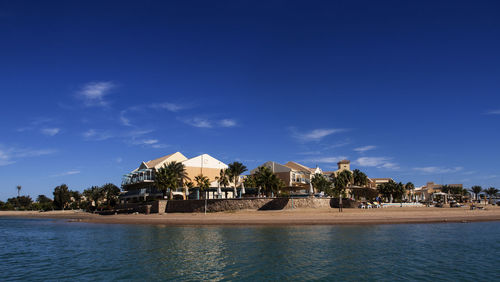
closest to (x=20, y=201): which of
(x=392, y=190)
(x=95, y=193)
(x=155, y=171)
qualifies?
(x=95, y=193)

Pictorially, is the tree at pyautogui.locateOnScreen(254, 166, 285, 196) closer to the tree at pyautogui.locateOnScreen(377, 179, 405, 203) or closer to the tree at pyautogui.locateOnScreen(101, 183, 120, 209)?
the tree at pyautogui.locateOnScreen(377, 179, 405, 203)

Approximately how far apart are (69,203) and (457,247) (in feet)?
398

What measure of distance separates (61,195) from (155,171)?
150ft

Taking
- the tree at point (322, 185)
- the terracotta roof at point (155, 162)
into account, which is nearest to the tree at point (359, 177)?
the tree at point (322, 185)

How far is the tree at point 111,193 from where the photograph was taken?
98438mm

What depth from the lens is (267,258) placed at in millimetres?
21641

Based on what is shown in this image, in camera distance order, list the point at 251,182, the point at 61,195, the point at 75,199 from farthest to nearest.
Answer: the point at 75,199 < the point at 61,195 < the point at 251,182

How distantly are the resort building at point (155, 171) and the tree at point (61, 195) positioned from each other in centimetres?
2766

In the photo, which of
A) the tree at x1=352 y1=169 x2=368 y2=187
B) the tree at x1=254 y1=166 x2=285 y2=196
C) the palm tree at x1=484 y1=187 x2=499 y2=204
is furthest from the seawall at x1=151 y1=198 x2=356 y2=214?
the palm tree at x1=484 y1=187 x2=499 y2=204

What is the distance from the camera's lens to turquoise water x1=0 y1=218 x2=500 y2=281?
17.6 meters

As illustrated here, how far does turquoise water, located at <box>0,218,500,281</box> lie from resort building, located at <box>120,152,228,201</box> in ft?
185

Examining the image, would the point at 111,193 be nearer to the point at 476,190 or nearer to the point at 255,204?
the point at 255,204

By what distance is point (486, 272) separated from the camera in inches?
695

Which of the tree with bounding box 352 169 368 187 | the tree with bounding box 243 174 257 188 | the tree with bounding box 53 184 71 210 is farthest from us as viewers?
the tree with bounding box 53 184 71 210
